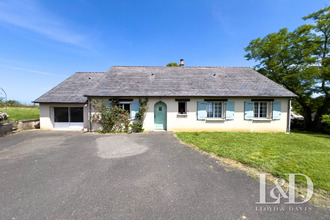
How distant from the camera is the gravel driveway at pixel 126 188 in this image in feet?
7.31

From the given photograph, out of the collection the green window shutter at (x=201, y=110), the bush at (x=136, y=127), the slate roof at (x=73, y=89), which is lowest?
the bush at (x=136, y=127)

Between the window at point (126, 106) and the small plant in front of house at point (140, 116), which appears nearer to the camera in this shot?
the small plant in front of house at point (140, 116)

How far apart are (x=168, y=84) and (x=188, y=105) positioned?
8.34 feet

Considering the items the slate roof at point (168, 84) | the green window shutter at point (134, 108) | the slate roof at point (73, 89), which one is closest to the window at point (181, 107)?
the slate roof at point (168, 84)

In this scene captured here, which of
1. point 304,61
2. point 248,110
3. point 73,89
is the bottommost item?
point 248,110

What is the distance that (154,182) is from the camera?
3143 mm

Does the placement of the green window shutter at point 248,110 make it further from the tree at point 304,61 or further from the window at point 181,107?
the tree at point 304,61

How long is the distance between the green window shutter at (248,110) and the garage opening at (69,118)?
42.4 feet

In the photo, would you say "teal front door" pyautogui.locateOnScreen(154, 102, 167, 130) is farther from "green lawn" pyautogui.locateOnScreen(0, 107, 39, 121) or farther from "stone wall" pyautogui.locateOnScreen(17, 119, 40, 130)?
"green lawn" pyautogui.locateOnScreen(0, 107, 39, 121)

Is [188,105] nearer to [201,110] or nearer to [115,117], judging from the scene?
[201,110]

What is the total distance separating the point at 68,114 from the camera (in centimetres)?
978

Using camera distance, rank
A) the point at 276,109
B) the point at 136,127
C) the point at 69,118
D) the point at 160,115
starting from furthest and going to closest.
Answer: the point at 69,118, the point at 160,115, the point at 276,109, the point at 136,127

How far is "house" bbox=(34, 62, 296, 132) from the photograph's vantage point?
353 inches

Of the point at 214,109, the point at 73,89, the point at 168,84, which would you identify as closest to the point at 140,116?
the point at 168,84
